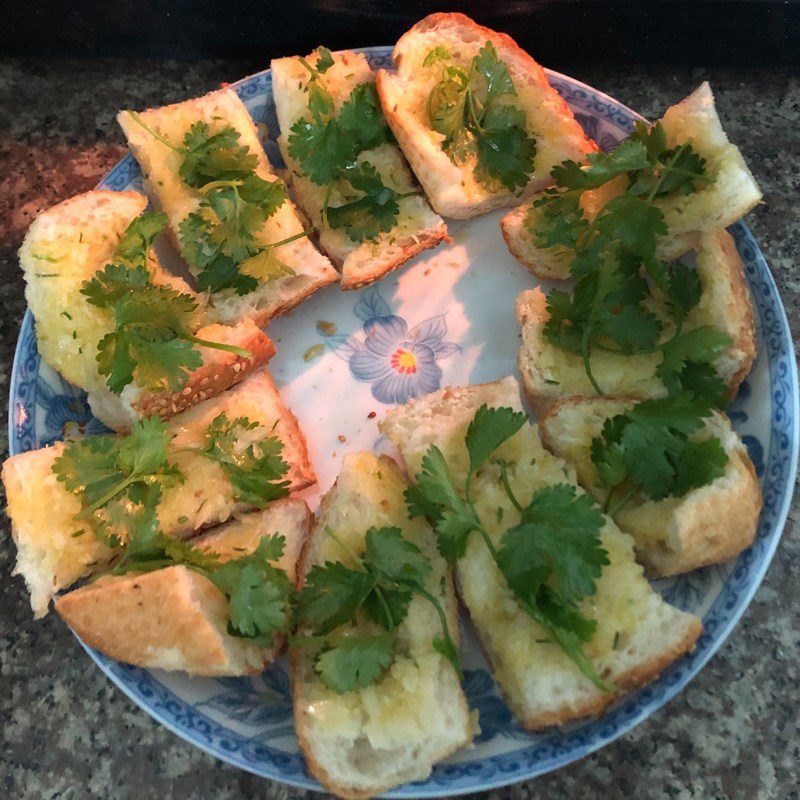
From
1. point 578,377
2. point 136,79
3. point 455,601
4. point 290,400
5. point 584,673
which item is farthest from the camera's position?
point 136,79

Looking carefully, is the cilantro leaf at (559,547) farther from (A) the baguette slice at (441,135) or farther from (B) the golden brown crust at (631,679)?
(A) the baguette slice at (441,135)

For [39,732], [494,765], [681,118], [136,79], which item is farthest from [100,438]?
[681,118]

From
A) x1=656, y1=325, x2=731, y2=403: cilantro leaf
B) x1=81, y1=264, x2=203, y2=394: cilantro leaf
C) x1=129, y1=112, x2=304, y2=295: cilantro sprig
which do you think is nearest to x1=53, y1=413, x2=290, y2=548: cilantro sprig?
x1=81, y1=264, x2=203, y2=394: cilantro leaf

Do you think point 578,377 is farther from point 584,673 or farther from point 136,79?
point 136,79

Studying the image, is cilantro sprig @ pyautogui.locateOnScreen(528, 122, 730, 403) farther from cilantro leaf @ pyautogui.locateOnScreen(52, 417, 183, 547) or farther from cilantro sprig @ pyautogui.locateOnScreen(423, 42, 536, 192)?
cilantro leaf @ pyautogui.locateOnScreen(52, 417, 183, 547)

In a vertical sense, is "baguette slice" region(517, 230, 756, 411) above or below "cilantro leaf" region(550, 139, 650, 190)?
below

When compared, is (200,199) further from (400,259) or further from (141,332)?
(400,259)
